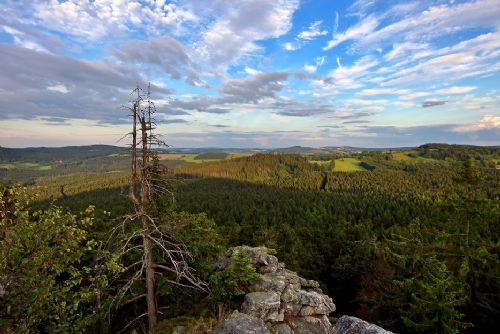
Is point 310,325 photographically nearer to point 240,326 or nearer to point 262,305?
point 262,305

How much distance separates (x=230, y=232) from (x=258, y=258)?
1632 inches

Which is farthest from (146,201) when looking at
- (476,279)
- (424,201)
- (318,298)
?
(424,201)

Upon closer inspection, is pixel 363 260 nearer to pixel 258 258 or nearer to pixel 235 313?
pixel 258 258

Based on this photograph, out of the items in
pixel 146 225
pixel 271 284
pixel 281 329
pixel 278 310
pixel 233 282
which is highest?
pixel 146 225

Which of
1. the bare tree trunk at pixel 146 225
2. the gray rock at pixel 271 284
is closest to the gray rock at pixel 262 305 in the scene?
the gray rock at pixel 271 284

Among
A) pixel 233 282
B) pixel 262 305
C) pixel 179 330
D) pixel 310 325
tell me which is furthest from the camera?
pixel 310 325

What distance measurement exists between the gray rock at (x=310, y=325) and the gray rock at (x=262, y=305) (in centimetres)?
111

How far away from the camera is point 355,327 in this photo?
30.7 ft

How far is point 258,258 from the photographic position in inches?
794

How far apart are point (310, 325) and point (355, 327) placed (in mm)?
7618

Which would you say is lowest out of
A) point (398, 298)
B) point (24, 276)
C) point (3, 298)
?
point (398, 298)

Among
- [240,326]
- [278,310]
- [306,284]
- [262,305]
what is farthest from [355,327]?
[306,284]

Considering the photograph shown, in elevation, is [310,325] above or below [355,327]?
below

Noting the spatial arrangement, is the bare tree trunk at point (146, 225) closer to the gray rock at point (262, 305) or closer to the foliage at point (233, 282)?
the foliage at point (233, 282)
